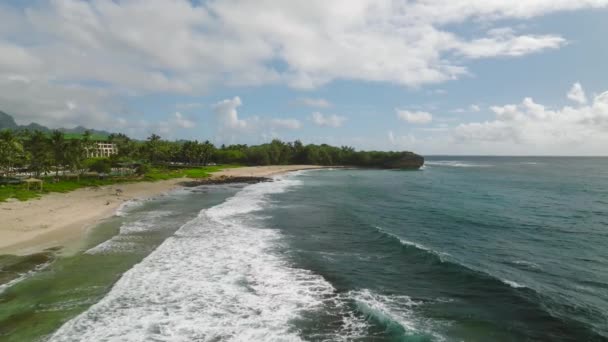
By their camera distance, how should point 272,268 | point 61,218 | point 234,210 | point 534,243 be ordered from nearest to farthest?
point 272,268 → point 534,243 → point 61,218 → point 234,210

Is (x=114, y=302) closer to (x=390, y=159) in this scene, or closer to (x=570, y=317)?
(x=570, y=317)

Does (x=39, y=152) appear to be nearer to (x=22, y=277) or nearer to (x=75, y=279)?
(x=22, y=277)

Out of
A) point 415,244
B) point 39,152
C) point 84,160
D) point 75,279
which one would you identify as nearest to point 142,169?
point 84,160

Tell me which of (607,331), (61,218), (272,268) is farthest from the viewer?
(61,218)

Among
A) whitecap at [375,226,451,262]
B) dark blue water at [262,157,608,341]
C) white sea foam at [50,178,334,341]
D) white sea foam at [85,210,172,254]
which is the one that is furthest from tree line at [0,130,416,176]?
whitecap at [375,226,451,262]

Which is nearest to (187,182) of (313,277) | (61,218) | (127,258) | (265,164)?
(61,218)

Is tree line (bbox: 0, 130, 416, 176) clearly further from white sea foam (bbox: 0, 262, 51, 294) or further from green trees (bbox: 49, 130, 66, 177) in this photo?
white sea foam (bbox: 0, 262, 51, 294)

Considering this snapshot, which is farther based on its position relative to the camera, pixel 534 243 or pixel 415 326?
pixel 534 243
